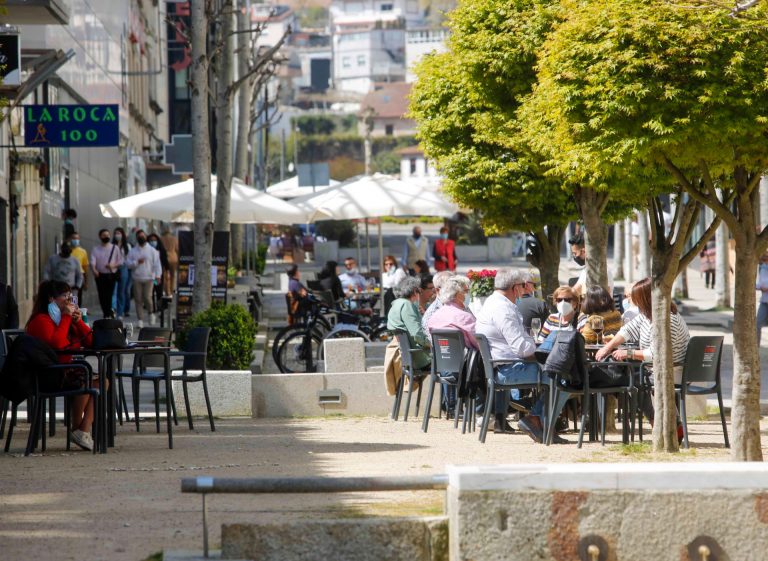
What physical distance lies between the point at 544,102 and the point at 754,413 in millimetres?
2634

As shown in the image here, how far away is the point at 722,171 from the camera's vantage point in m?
10.5

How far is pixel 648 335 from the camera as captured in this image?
1270 cm

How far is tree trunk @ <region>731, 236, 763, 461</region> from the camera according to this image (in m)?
10.5

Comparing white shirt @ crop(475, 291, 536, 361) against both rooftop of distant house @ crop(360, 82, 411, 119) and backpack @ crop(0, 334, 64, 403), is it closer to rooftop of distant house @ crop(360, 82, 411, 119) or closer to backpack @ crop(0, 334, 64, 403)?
backpack @ crop(0, 334, 64, 403)

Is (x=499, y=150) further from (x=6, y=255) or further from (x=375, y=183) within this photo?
(x=6, y=255)

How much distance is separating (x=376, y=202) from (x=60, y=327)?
13092 millimetres

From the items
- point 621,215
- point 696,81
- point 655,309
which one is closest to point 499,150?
point 621,215

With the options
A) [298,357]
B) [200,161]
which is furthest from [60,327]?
[298,357]

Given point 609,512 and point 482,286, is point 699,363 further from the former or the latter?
point 482,286

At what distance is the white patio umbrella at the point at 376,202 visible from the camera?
24531 millimetres

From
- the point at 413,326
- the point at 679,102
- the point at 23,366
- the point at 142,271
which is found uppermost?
the point at 679,102

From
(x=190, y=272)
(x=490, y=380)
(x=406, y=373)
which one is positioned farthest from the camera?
(x=190, y=272)

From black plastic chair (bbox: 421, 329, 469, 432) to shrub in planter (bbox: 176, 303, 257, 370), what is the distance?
3455 mm

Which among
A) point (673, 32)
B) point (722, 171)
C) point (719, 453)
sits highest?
point (673, 32)
